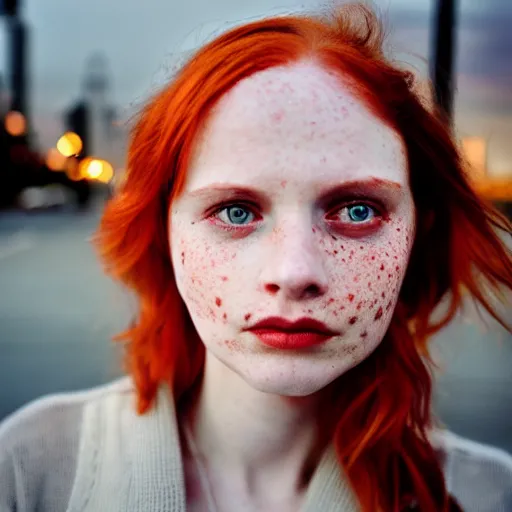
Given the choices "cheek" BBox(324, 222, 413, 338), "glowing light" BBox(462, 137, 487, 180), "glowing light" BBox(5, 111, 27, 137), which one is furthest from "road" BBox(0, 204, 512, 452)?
"glowing light" BBox(5, 111, 27, 137)

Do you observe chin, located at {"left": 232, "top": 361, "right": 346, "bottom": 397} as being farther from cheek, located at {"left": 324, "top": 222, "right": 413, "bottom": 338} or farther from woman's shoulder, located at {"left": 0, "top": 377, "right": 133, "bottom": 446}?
woman's shoulder, located at {"left": 0, "top": 377, "right": 133, "bottom": 446}

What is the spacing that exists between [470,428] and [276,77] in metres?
1.96

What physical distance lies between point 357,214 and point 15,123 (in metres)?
11.8

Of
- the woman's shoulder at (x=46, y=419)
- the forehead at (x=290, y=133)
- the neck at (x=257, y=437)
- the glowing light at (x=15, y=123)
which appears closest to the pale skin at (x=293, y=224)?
the forehead at (x=290, y=133)

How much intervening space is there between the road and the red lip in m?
0.38

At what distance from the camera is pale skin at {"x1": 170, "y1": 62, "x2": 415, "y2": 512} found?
68cm

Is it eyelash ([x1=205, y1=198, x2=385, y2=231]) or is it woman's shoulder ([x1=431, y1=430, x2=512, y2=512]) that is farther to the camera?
woman's shoulder ([x1=431, y1=430, x2=512, y2=512])

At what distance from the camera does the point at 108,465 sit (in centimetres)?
81

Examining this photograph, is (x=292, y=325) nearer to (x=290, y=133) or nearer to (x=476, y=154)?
(x=290, y=133)

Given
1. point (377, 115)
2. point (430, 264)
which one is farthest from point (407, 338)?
point (377, 115)

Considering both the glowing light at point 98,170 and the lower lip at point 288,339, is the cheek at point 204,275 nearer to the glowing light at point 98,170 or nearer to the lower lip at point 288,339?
the lower lip at point 288,339

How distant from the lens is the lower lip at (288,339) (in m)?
0.68

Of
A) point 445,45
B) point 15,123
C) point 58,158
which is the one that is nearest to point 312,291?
point 445,45

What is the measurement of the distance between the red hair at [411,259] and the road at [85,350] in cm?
15
